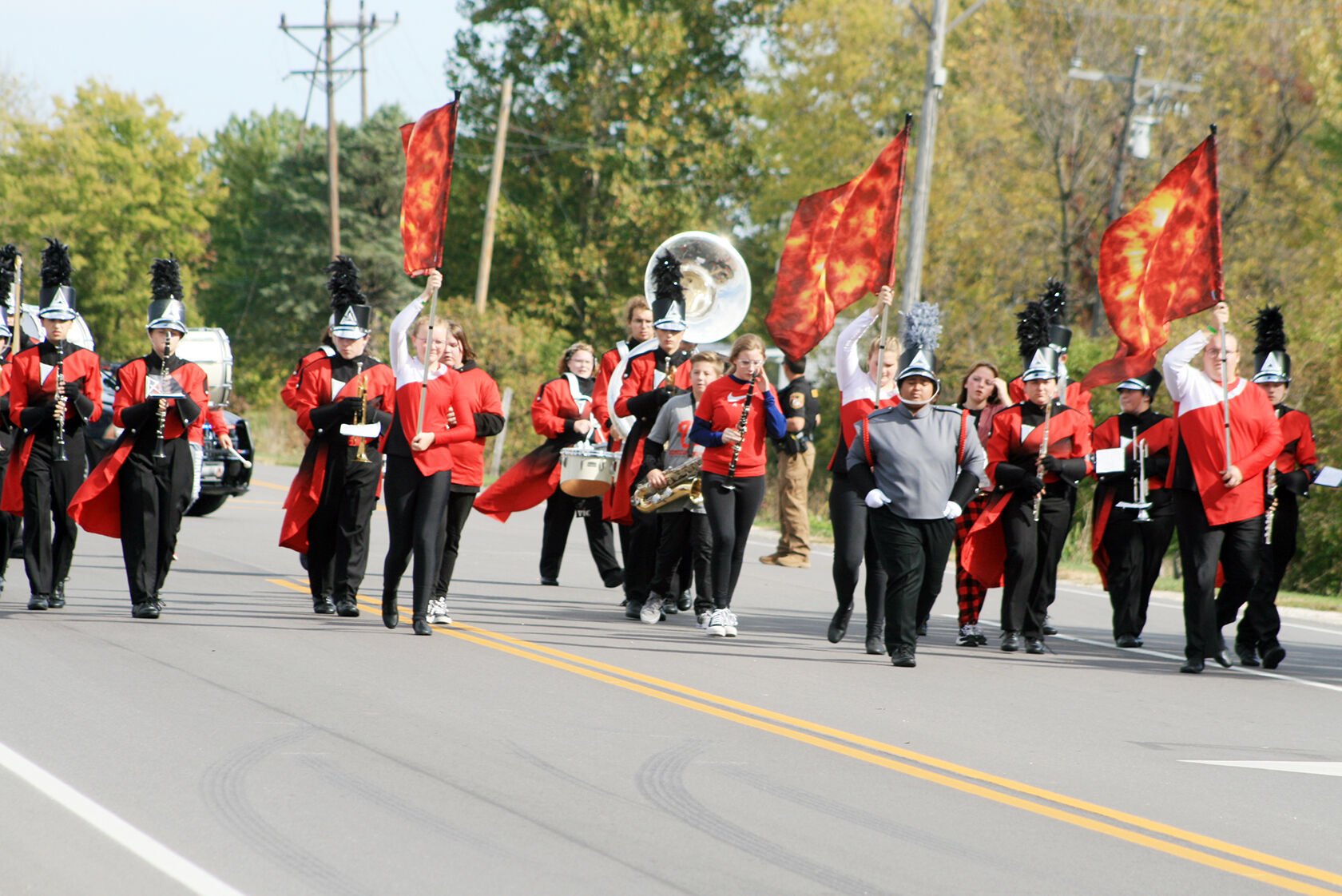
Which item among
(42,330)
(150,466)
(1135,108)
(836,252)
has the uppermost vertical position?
(1135,108)

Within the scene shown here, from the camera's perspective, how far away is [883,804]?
22.8 ft

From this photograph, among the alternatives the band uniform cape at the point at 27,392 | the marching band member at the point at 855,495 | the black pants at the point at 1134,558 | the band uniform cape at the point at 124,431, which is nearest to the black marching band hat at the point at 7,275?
the band uniform cape at the point at 27,392

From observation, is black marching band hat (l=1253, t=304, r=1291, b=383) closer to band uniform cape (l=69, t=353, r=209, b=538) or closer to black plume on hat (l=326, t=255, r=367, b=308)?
black plume on hat (l=326, t=255, r=367, b=308)

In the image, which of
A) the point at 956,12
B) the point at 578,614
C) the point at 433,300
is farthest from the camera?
the point at 956,12

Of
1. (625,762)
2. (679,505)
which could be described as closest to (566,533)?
(679,505)

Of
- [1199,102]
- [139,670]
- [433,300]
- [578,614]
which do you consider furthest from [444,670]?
[1199,102]

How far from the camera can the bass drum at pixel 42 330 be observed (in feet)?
41.3

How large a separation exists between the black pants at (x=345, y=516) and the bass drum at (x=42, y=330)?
2001mm

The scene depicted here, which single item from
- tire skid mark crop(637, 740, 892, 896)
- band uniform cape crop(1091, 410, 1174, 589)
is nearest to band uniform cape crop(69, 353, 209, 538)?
tire skid mark crop(637, 740, 892, 896)

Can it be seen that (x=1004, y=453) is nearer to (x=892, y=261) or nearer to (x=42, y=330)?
(x=892, y=261)

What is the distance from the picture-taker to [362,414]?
11852 millimetres

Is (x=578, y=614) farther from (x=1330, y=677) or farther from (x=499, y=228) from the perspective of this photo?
(x=499, y=228)

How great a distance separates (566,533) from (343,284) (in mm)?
3699

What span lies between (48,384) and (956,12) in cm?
3979
